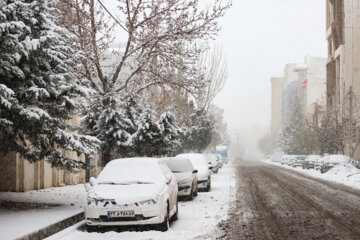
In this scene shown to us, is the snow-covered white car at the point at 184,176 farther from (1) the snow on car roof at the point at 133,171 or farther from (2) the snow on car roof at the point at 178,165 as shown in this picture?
(1) the snow on car roof at the point at 133,171

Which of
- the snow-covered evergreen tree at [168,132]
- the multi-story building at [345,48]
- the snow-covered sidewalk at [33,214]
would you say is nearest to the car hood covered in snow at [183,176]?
the snow-covered sidewalk at [33,214]

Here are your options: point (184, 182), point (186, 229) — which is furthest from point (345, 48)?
point (186, 229)

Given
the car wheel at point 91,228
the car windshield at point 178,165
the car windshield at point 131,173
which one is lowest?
the car wheel at point 91,228

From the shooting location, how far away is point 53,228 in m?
10.3

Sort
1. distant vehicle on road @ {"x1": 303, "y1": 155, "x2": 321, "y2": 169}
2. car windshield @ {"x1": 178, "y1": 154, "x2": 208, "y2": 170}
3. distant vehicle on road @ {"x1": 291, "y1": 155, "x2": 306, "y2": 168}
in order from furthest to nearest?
distant vehicle on road @ {"x1": 291, "y1": 155, "x2": 306, "y2": 168}, distant vehicle on road @ {"x1": 303, "y1": 155, "x2": 321, "y2": 169}, car windshield @ {"x1": 178, "y1": 154, "x2": 208, "y2": 170}

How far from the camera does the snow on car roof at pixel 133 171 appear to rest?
10.9 metres

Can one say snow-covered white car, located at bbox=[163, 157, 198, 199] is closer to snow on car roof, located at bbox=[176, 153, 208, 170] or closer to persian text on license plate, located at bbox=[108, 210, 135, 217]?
snow on car roof, located at bbox=[176, 153, 208, 170]

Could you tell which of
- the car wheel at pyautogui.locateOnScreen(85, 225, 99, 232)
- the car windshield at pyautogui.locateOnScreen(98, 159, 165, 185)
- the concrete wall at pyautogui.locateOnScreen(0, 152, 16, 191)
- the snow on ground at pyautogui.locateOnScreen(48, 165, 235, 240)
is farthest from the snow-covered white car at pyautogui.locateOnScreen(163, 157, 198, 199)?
the car wheel at pyautogui.locateOnScreen(85, 225, 99, 232)

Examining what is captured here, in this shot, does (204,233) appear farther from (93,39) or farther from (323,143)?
(323,143)

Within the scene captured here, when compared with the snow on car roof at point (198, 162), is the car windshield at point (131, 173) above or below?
above

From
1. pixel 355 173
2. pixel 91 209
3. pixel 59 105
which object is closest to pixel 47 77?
pixel 59 105

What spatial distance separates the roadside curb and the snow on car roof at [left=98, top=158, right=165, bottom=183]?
4.12 feet

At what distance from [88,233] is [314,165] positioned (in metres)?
42.3

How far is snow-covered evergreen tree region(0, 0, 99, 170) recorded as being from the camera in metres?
11.3
